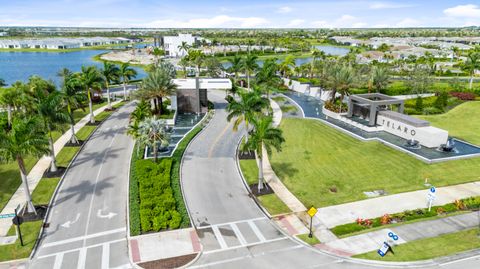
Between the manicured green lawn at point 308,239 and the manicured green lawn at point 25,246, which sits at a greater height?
the manicured green lawn at point 25,246

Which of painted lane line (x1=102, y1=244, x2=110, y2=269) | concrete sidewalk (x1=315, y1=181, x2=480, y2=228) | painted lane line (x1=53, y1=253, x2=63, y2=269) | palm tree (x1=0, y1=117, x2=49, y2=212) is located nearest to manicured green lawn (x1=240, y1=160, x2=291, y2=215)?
concrete sidewalk (x1=315, y1=181, x2=480, y2=228)

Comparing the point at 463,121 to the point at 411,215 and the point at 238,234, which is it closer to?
the point at 411,215

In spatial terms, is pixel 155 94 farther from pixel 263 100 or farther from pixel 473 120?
pixel 473 120

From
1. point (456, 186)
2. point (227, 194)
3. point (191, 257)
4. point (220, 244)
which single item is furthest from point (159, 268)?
point (456, 186)

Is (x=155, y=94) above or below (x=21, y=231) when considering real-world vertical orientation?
above

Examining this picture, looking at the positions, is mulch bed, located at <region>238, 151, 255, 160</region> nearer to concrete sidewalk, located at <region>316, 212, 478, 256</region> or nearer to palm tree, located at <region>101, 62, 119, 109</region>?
concrete sidewalk, located at <region>316, 212, 478, 256</region>

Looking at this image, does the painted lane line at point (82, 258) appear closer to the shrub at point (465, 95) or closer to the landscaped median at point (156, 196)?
the landscaped median at point (156, 196)

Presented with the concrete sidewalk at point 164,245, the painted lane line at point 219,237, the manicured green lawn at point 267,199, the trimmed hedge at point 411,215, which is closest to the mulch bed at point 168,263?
the concrete sidewalk at point 164,245

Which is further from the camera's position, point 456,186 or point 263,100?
point 263,100
